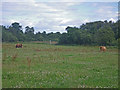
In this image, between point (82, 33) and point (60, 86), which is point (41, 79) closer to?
point (60, 86)

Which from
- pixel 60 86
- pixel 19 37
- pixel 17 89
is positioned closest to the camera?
pixel 17 89

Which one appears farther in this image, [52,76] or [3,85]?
[52,76]

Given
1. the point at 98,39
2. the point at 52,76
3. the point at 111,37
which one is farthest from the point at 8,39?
the point at 52,76

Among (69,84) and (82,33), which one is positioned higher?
(82,33)

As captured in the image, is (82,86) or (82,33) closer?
(82,86)

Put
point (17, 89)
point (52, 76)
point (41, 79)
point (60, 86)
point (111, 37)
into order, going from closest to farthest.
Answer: point (17, 89) < point (60, 86) < point (41, 79) < point (52, 76) < point (111, 37)

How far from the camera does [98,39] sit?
51.7 metres

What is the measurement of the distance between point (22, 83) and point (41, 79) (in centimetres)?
100

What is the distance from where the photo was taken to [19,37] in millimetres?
60594

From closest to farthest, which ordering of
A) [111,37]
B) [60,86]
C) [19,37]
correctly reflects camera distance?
[60,86], [111,37], [19,37]

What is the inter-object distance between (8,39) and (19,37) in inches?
384

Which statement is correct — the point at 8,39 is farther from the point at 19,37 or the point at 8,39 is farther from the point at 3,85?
the point at 3,85

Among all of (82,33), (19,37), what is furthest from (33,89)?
(82,33)

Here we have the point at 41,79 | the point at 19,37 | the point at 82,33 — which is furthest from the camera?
the point at 82,33
